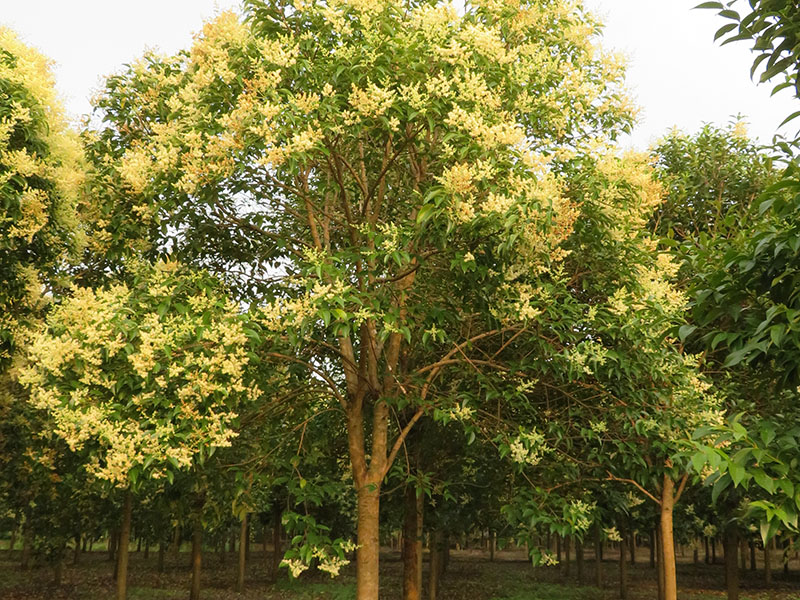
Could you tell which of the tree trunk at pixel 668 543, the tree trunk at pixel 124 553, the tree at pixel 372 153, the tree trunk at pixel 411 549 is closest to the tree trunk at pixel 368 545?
the tree at pixel 372 153

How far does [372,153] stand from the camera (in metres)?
10.5

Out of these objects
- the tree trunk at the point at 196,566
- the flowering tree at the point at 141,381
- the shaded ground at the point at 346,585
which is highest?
the flowering tree at the point at 141,381

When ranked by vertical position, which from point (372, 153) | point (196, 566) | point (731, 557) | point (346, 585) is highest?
point (372, 153)

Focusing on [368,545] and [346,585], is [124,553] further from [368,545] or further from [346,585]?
[346,585]

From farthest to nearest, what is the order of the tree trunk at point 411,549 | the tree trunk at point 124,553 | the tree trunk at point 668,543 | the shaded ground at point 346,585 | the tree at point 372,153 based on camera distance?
the shaded ground at point 346,585, the tree trunk at point 124,553, the tree trunk at point 411,549, the tree trunk at point 668,543, the tree at point 372,153

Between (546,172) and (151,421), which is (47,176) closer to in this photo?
(151,421)

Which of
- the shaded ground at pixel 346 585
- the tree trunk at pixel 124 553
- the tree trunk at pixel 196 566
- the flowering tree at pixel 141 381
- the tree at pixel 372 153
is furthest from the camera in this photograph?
the shaded ground at pixel 346 585

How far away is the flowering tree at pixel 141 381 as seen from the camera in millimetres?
6918

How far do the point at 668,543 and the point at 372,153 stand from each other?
8915 millimetres

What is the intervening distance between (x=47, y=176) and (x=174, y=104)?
10.7 ft

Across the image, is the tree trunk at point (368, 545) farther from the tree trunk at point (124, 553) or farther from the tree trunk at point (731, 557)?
the tree trunk at point (731, 557)

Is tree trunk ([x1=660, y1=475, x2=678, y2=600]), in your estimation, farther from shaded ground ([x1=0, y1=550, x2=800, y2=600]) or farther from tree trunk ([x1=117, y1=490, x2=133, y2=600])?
tree trunk ([x1=117, y1=490, x2=133, y2=600])

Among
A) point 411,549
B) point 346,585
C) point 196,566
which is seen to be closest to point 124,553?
point 196,566

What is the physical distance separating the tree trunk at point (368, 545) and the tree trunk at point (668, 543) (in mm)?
5791
